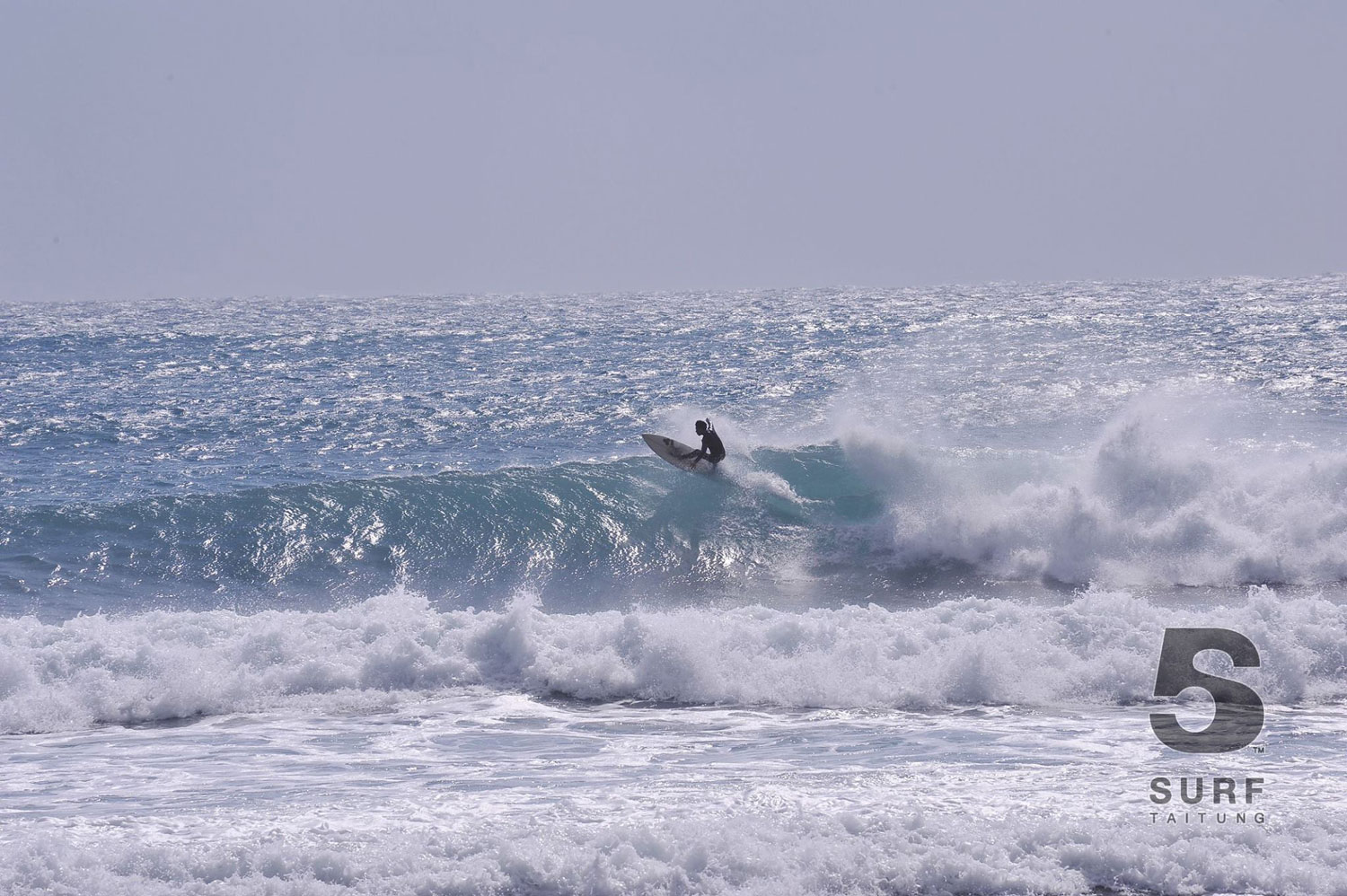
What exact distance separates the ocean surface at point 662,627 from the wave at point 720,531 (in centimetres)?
7

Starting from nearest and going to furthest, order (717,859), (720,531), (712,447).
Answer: (717,859) → (720,531) → (712,447)

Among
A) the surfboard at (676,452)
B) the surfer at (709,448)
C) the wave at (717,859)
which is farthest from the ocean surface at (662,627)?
the surfer at (709,448)

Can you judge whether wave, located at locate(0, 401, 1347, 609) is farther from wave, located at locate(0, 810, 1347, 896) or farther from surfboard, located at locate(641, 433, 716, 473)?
wave, located at locate(0, 810, 1347, 896)

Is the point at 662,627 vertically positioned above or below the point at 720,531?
below

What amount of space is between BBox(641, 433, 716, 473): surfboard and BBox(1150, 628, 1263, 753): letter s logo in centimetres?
998

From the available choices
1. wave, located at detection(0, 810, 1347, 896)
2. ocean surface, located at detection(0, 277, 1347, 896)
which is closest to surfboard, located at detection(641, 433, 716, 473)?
ocean surface, located at detection(0, 277, 1347, 896)

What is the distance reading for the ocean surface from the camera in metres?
7.84

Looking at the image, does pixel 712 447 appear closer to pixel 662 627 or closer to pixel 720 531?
pixel 720 531

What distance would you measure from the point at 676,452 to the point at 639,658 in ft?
30.9

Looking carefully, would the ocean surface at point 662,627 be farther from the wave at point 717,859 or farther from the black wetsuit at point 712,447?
the black wetsuit at point 712,447

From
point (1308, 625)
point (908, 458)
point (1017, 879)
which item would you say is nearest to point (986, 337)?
point (908, 458)

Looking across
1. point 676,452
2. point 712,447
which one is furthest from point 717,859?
point 676,452

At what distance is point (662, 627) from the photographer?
1258 cm

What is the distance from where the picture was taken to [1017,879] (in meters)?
7.47
